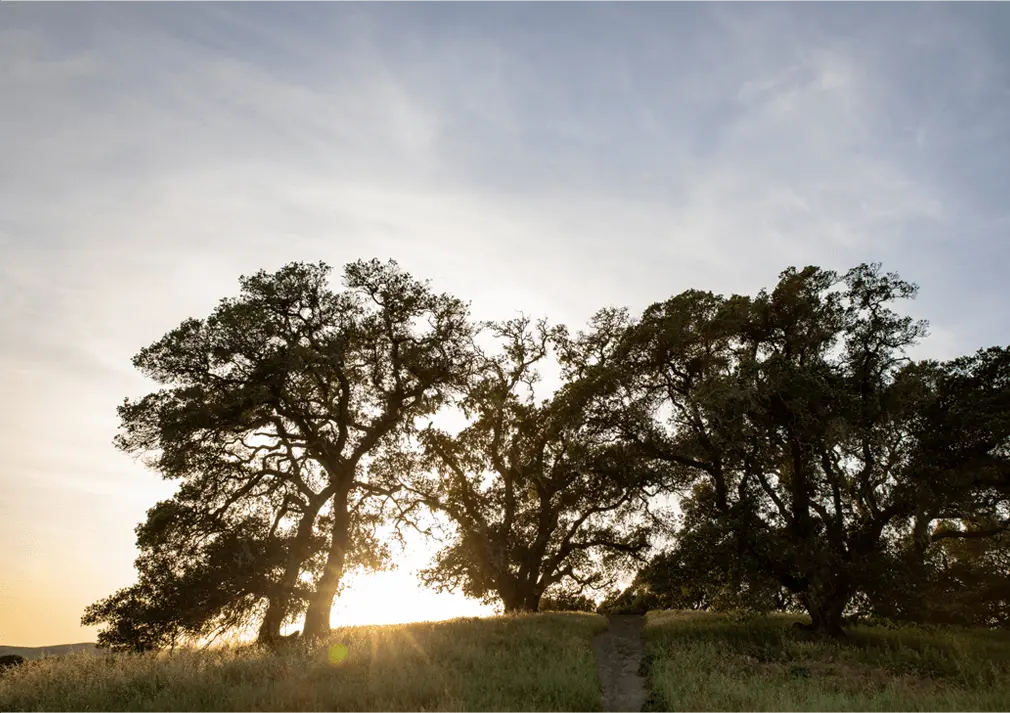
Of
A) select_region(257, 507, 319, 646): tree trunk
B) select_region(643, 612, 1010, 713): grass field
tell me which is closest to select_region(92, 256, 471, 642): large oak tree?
select_region(257, 507, 319, 646): tree trunk

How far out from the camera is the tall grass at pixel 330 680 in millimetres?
13016

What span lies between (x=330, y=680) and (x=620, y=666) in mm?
9255

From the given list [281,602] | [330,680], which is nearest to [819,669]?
[330,680]

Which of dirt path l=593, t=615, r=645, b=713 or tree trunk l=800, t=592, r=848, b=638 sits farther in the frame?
tree trunk l=800, t=592, r=848, b=638

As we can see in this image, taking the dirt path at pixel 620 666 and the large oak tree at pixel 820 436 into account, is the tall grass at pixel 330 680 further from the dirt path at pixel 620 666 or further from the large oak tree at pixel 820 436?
the large oak tree at pixel 820 436

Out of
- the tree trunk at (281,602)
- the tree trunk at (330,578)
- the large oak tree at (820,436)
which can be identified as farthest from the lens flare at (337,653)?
the large oak tree at (820,436)

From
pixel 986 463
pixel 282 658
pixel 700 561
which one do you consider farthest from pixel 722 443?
pixel 282 658

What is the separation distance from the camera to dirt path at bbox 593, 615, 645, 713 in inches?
619

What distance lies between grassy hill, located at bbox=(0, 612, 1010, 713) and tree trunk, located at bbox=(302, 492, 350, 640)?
171cm

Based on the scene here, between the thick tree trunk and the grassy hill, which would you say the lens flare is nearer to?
the grassy hill

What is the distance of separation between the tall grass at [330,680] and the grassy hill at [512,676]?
0.04 meters

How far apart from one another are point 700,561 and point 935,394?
9.90 m

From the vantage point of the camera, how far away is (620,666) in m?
19.6

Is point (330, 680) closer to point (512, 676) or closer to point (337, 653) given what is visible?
point (337, 653)
